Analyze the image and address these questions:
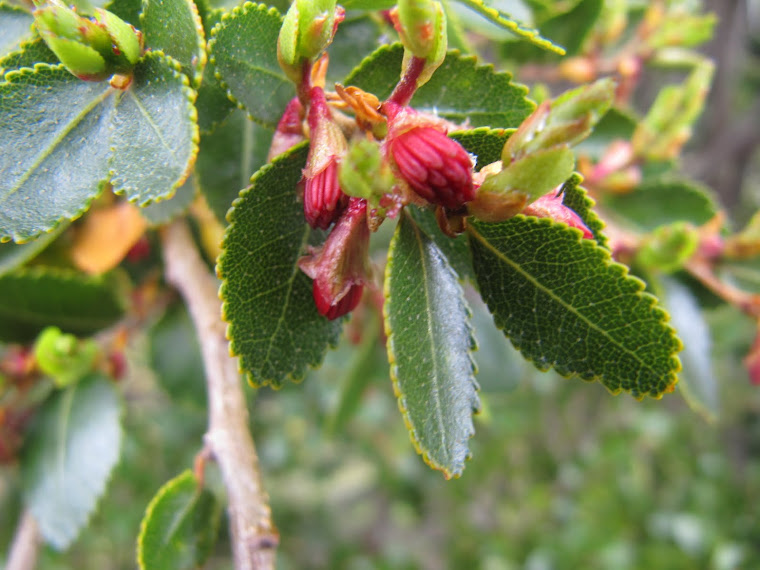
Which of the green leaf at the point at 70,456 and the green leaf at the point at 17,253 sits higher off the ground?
the green leaf at the point at 17,253

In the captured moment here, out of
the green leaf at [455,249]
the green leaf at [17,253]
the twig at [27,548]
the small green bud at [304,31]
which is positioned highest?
the small green bud at [304,31]

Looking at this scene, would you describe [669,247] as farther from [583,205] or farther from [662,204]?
[583,205]

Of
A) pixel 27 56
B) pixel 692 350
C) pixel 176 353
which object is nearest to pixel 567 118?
pixel 27 56

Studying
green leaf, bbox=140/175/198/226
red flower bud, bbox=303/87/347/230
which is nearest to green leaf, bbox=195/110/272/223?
green leaf, bbox=140/175/198/226

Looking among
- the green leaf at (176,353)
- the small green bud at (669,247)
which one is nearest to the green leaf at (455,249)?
the small green bud at (669,247)

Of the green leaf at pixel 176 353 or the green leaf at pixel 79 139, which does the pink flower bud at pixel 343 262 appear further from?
the green leaf at pixel 176 353

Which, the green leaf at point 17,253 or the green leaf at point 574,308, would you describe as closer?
the green leaf at point 574,308

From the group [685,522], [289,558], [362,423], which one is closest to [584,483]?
[685,522]
